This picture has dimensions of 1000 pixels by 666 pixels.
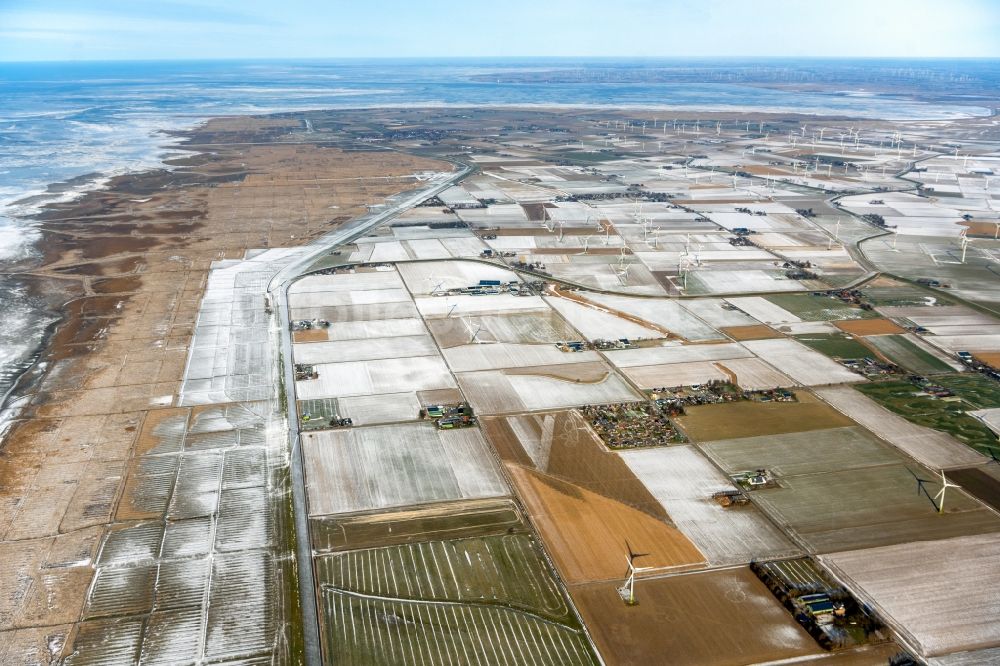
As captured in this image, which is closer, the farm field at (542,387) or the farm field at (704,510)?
the farm field at (704,510)

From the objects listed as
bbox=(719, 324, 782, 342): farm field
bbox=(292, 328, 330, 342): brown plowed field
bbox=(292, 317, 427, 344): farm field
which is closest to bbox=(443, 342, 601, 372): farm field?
bbox=(292, 317, 427, 344): farm field

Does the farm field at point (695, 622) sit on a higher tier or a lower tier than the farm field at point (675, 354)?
lower

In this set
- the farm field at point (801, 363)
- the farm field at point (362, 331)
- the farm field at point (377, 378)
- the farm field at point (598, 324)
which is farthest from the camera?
the farm field at point (598, 324)

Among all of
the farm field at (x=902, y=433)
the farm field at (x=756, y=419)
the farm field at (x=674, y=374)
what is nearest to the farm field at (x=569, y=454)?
the farm field at (x=756, y=419)

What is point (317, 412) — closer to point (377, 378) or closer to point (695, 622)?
point (377, 378)

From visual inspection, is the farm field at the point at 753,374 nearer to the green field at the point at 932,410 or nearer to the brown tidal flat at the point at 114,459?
the green field at the point at 932,410

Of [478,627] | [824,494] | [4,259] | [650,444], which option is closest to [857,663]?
[824,494]
